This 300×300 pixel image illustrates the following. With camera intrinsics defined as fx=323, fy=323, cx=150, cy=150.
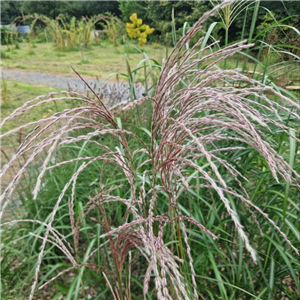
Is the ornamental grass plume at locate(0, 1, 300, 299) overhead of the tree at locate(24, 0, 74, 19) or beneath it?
overhead

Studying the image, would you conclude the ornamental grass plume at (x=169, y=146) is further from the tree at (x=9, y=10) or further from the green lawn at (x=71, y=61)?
the tree at (x=9, y=10)

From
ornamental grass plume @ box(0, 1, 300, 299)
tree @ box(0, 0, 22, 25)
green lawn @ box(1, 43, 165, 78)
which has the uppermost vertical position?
ornamental grass plume @ box(0, 1, 300, 299)

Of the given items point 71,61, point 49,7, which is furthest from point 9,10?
point 71,61

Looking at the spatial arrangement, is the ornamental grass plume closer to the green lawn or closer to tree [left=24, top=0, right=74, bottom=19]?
the green lawn

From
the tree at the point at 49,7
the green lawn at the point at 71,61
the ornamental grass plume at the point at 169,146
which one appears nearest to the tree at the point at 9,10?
the tree at the point at 49,7

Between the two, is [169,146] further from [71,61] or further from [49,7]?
[49,7]

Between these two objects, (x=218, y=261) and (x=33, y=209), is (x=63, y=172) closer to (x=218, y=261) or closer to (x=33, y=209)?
(x=33, y=209)

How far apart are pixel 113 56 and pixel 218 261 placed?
9055 mm

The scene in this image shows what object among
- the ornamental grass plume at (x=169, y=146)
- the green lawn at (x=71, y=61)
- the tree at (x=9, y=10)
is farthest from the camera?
the tree at (x=9, y=10)

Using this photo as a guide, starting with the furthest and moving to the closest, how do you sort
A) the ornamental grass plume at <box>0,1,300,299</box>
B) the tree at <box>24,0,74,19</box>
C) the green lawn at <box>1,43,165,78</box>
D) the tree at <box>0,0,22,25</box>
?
the tree at <box>0,0,22,25</box> < the tree at <box>24,0,74,19</box> < the green lawn at <box>1,43,165,78</box> < the ornamental grass plume at <box>0,1,300,299</box>

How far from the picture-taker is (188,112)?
54 centimetres

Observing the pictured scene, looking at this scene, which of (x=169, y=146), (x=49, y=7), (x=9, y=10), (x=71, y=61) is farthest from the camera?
(x=9, y=10)

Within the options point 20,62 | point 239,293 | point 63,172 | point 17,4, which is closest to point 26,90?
point 20,62

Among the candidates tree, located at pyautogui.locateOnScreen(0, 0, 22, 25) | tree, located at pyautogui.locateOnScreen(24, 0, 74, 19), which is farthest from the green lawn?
tree, located at pyautogui.locateOnScreen(0, 0, 22, 25)
